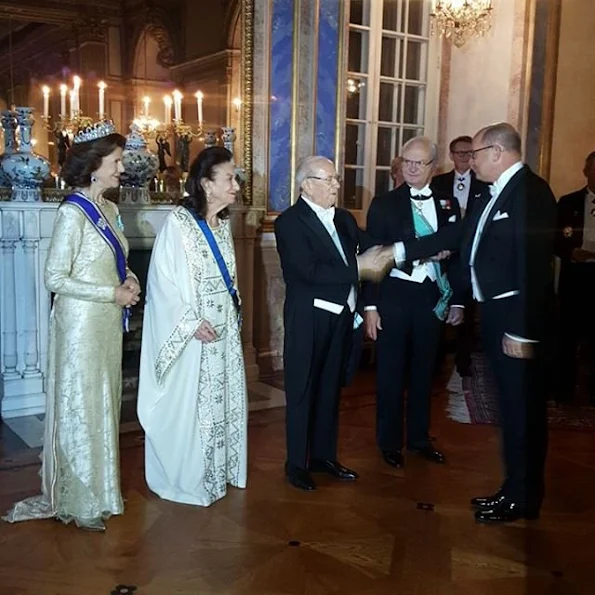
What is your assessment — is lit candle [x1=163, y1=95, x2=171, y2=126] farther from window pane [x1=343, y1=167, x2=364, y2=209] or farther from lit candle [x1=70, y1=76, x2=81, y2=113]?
window pane [x1=343, y1=167, x2=364, y2=209]

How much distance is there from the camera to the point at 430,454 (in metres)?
3.79

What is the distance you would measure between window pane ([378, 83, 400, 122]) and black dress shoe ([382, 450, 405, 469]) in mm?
3654

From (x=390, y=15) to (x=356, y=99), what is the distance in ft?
2.68

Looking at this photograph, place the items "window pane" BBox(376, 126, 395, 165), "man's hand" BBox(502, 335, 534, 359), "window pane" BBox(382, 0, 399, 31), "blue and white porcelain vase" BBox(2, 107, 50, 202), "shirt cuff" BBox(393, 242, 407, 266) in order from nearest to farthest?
1. "man's hand" BBox(502, 335, 534, 359)
2. "shirt cuff" BBox(393, 242, 407, 266)
3. "blue and white porcelain vase" BBox(2, 107, 50, 202)
4. "window pane" BBox(382, 0, 399, 31)
5. "window pane" BBox(376, 126, 395, 165)

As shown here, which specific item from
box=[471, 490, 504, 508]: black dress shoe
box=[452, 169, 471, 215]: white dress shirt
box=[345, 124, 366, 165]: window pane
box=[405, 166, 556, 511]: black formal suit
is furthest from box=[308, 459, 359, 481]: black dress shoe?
box=[345, 124, 366, 165]: window pane

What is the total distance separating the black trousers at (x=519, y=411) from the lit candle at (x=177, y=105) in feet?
9.93

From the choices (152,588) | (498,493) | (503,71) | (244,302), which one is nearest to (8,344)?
(244,302)

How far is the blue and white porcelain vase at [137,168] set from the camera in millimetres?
4750

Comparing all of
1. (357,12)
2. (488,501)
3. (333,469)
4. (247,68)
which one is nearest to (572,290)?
(488,501)

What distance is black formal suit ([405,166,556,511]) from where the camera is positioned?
116 inches

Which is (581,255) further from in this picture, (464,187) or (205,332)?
(205,332)

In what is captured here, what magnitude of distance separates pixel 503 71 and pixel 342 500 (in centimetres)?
453

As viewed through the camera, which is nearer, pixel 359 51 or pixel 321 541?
pixel 321 541

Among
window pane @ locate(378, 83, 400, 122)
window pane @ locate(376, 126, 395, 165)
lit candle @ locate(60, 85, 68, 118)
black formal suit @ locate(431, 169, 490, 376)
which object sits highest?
window pane @ locate(378, 83, 400, 122)
